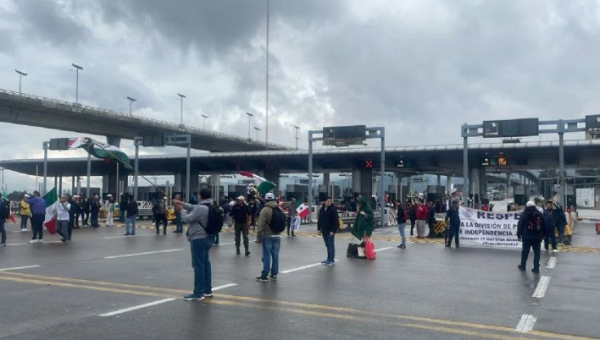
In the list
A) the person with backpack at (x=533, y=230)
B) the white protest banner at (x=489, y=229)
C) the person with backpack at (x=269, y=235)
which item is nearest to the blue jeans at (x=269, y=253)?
the person with backpack at (x=269, y=235)

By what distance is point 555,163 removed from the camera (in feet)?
181

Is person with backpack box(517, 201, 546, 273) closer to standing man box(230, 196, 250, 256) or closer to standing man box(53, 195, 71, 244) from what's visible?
standing man box(230, 196, 250, 256)

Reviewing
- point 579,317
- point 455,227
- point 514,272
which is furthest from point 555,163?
point 579,317

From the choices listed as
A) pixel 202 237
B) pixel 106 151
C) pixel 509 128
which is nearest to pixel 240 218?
pixel 202 237

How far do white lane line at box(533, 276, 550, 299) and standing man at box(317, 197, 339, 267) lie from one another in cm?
474

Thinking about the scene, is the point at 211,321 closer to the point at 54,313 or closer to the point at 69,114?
the point at 54,313

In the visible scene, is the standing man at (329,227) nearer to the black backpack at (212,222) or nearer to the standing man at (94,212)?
the black backpack at (212,222)

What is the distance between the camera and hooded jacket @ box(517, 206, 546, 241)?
13.9m

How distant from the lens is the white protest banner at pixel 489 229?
2036 cm

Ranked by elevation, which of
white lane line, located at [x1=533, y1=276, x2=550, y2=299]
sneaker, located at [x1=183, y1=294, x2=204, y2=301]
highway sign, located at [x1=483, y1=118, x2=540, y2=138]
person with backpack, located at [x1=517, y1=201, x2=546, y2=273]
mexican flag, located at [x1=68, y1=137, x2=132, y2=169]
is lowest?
white lane line, located at [x1=533, y1=276, x2=550, y2=299]

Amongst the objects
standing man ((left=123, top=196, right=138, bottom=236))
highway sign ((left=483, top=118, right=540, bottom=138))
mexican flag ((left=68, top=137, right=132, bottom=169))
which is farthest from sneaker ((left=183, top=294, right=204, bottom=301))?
highway sign ((left=483, top=118, right=540, bottom=138))

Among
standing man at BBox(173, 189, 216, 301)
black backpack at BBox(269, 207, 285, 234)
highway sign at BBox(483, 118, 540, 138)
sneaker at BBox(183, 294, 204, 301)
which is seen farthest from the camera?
highway sign at BBox(483, 118, 540, 138)

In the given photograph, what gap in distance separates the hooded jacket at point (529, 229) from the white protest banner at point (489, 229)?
6.44 meters

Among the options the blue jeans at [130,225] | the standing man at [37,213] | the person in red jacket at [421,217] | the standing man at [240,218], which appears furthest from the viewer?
the blue jeans at [130,225]
